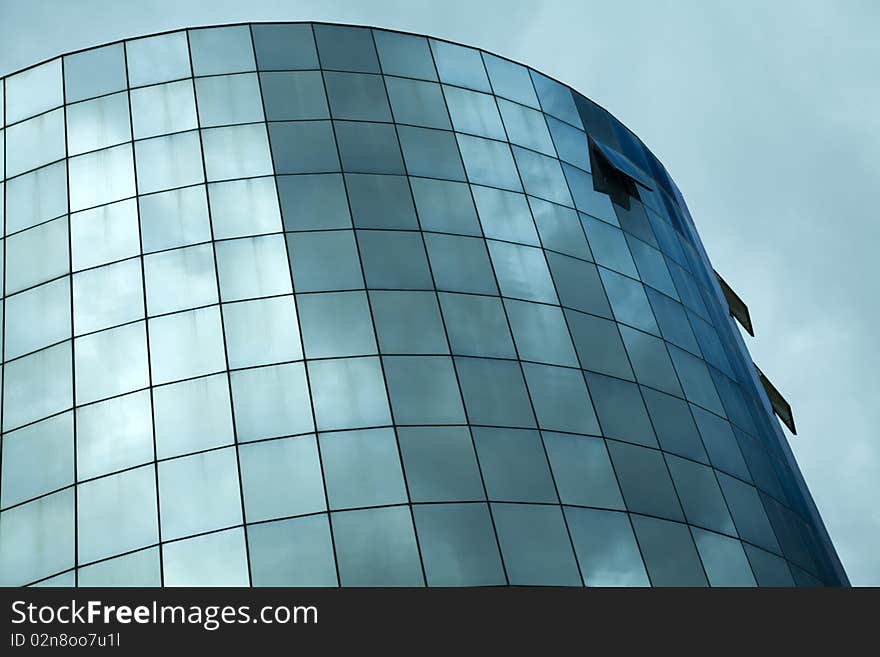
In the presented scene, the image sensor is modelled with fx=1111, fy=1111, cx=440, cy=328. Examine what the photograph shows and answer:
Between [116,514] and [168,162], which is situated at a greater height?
[168,162]

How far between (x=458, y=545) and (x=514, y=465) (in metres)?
3.03

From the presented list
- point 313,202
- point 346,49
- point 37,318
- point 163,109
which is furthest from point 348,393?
point 346,49

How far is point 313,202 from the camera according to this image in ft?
108

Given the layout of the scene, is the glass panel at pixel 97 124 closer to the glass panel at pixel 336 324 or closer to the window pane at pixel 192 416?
the glass panel at pixel 336 324

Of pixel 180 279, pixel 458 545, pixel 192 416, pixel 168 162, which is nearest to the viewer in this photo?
pixel 458 545

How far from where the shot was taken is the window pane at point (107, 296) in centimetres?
3103

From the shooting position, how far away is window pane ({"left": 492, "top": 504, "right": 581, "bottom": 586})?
27281 millimetres

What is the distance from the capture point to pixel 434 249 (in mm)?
33000

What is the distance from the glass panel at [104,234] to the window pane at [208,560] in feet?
31.8

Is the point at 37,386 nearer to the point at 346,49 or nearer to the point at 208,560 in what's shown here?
the point at 208,560

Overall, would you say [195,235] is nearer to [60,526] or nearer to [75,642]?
[60,526]

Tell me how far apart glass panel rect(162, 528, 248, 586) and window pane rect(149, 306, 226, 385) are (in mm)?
4846

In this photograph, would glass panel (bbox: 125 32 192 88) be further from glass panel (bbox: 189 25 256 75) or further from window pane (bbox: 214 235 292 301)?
window pane (bbox: 214 235 292 301)

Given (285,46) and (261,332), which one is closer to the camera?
(261,332)
